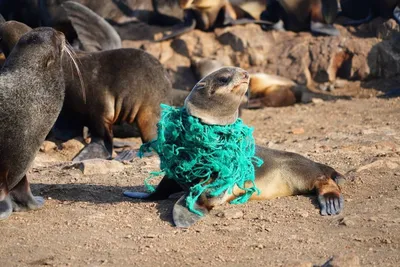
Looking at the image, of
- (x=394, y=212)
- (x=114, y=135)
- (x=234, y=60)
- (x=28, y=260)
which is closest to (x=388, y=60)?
(x=234, y=60)

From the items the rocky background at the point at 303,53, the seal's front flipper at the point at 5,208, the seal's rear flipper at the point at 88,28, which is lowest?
the rocky background at the point at 303,53

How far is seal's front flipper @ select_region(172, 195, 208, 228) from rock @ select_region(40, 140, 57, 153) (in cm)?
310

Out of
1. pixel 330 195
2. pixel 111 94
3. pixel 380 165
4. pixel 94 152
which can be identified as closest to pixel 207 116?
pixel 330 195

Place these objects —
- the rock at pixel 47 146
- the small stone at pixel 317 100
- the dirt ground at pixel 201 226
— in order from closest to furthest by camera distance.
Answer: the dirt ground at pixel 201 226
the rock at pixel 47 146
the small stone at pixel 317 100

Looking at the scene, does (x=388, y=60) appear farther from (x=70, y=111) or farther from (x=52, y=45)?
(x=52, y=45)

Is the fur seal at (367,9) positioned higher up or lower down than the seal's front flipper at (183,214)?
lower down

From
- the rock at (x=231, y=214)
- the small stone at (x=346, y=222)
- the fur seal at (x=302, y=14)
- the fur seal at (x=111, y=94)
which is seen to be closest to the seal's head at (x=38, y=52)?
the rock at (x=231, y=214)

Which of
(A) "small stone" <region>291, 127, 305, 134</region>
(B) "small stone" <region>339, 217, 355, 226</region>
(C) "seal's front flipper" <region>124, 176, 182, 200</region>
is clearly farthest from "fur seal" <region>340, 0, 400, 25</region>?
(B) "small stone" <region>339, 217, 355, 226</region>

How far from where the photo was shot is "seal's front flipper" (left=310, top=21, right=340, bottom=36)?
11488 millimetres

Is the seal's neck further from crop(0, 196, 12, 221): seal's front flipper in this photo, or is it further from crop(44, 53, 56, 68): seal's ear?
crop(0, 196, 12, 221): seal's front flipper

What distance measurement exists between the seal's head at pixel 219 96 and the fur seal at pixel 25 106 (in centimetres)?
84

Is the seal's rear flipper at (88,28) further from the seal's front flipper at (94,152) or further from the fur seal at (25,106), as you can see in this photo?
the fur seal at (25,106)

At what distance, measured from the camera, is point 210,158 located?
500 cm

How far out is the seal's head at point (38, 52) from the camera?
5.19 m
